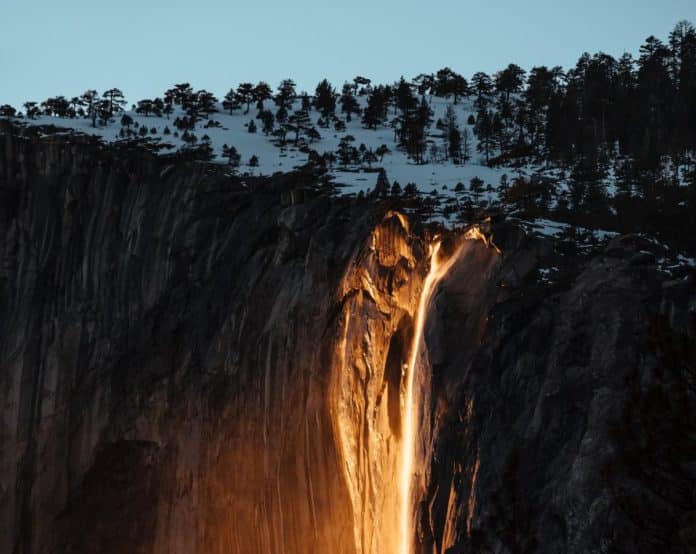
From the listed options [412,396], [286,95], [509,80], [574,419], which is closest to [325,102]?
[286,95]

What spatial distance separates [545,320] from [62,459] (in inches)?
1042

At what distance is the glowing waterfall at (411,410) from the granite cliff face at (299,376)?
568mm

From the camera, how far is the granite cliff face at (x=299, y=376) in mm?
18250

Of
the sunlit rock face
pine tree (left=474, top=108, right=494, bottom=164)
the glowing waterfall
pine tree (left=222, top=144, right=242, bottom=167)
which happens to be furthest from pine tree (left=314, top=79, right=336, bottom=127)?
the glowing waterfall

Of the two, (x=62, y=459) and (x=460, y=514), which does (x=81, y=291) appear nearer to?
(x=62, y=459)

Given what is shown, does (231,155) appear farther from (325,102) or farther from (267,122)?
(325,102)

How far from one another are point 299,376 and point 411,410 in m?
7.11

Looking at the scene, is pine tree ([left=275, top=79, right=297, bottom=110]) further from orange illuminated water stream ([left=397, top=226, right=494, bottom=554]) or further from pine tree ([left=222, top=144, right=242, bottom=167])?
orange illuminated water stream ([left=397, top=226, right=494, bottom=554])

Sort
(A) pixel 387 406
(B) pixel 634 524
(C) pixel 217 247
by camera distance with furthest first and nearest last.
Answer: (C) pixel 217 247 → (A) pixel 387 406 → (B) pixel 634 524

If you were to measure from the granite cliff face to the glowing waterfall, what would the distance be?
22.4 inches

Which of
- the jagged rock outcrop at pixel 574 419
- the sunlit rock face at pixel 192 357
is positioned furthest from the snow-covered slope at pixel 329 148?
the jagged rock outcrop at pixel 574 419

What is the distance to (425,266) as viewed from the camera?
27.9 m

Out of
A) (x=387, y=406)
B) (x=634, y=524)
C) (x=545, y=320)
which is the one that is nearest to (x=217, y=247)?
(x=387, y=406)

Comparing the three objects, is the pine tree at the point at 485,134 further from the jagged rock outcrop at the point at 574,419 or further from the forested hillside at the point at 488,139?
the jagged rock outcrop at the point at 574,419
